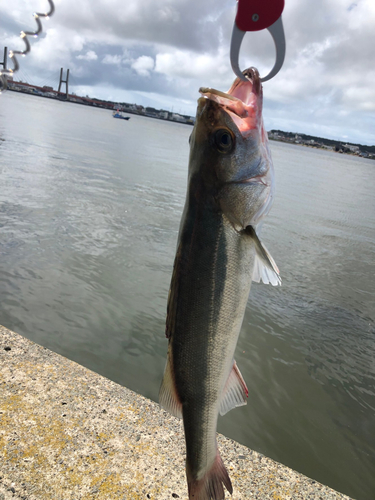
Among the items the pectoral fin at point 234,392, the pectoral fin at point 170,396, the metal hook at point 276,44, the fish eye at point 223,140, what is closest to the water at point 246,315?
the pectoral fin at point 234,392

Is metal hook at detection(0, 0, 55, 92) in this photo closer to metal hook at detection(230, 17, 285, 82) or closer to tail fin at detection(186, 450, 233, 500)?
metal hook at detection(230, 17, 285, 82)

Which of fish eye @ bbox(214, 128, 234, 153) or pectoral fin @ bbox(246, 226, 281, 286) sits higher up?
fish eye @ bbox(214, 128, 234, 153)

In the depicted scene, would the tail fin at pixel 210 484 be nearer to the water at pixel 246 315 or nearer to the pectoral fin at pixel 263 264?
the pectoral fin at pixel 263 264

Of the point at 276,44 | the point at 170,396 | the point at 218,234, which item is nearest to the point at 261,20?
the point at 276,44

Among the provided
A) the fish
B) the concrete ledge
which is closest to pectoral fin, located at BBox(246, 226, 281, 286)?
the fish

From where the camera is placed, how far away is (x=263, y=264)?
1.61 meters

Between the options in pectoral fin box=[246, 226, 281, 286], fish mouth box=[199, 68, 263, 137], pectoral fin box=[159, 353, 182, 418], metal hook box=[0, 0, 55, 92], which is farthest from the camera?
metal hook box=[0, 0, 55, 92]

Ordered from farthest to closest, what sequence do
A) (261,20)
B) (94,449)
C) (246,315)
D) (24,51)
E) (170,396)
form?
1. (246,315)
2. (24,51)
3. (94,449)
4. (170,396)
5. (261,20)

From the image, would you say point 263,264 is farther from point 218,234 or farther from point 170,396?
point 170,396

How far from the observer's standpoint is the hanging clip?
1259 mm

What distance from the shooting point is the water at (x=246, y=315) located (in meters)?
4.88

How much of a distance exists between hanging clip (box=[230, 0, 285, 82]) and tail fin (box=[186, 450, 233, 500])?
176cm

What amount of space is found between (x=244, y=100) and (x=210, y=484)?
1.71 metres

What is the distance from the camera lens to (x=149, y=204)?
14484 millimetres
